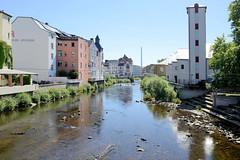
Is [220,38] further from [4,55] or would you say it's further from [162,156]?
[4,55]

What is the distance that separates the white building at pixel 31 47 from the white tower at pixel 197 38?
30136 mm

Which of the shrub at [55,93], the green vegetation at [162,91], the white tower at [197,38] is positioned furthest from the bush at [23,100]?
the white tower at [197,38]

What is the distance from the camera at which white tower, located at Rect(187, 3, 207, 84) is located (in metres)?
31.5

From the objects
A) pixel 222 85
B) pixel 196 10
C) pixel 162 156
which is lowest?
pixel 162 156

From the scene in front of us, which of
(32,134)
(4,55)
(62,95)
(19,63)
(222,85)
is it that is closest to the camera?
(32,134)

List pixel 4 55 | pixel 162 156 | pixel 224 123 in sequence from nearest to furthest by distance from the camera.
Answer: pixel 162 156
pixel 224 123
pixel 4 55

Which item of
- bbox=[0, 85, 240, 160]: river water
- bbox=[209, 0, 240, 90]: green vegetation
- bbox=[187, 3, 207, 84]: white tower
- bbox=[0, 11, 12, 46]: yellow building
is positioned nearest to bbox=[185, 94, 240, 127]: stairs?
bbox=[209, 0, 240, 90]: green vegetation

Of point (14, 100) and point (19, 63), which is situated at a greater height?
point (19, 63)

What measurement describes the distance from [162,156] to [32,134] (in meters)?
9.56

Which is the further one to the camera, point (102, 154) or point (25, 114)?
point (25, 114)

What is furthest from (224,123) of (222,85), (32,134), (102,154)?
A: (32,134)

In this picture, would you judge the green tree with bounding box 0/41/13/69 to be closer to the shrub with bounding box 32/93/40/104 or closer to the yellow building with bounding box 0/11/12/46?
the yellow building with bounding box 0/11/12/46

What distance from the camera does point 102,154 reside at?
11.2 metres

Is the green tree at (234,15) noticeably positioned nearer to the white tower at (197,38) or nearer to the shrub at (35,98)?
the white tower at (197,38)
